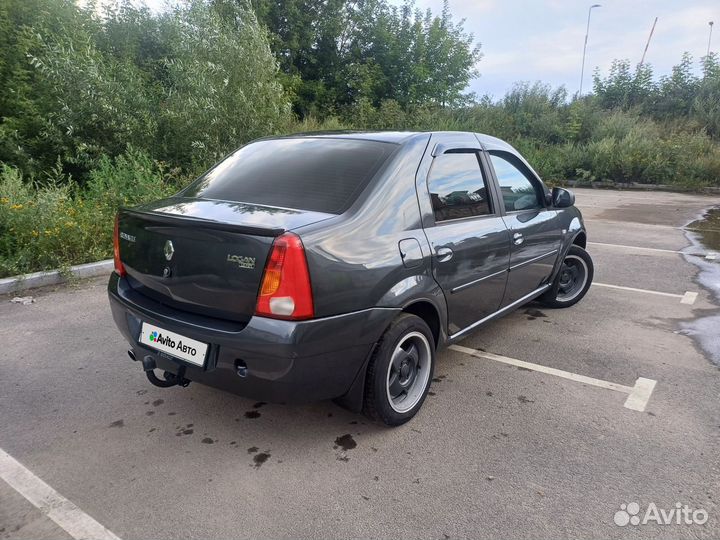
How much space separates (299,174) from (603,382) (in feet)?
8.32

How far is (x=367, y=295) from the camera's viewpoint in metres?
2.52

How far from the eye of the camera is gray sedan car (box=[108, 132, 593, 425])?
2.34 meters

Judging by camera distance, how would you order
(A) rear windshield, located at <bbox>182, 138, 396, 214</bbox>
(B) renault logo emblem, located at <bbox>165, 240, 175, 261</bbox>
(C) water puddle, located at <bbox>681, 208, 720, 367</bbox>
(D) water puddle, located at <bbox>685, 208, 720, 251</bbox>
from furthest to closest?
(D) water puddle, located at <bbox>685, 208, 720, 251</bbox> → (C) water puddle, located at <bbox>681, 208, 720, 367</bbox> → (A) rear windshield, located at <bbox>182, 138, 396, 214</bbox> → (B) renault logo emblem, located at <bbox>165, 240, 175, 261</bbox>

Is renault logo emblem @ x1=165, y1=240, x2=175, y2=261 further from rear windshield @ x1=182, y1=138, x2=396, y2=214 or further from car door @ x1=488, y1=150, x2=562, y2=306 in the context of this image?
car door @ x1=488, y1=150, x2=562, y2=306

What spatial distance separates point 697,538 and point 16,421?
139 inches

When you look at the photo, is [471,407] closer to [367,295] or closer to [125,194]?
[367,295]

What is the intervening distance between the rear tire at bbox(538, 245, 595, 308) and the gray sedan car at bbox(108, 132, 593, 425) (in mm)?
1632

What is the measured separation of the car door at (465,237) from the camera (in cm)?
304

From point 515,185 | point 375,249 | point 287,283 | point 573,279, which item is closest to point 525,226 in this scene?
point 515,185

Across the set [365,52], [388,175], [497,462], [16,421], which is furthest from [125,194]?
[365,52]

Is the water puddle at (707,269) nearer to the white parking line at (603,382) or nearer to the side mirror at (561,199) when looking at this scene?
the white parking line at (603,382)

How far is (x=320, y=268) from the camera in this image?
2.34 m

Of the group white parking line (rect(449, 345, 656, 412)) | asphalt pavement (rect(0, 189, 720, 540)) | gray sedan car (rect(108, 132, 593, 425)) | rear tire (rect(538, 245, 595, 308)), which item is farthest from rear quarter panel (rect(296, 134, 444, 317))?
rear tire (rect(538, 245, 595, 308))

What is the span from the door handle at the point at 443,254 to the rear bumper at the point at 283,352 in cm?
50
